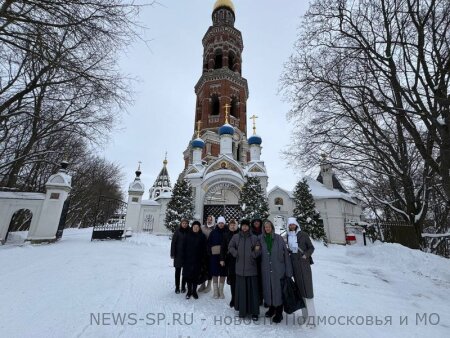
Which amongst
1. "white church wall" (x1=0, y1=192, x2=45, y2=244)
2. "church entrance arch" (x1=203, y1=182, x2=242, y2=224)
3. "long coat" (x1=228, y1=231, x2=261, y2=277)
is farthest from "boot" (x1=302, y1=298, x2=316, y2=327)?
"church entrance arch" (x1=203, y1=182, x2=242, y2=224)

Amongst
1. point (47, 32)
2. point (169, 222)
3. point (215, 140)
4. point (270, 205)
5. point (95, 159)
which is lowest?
point (169, 222)

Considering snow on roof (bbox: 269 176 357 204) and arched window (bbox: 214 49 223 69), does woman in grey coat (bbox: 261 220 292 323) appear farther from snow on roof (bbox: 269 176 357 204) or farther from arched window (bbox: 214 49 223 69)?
arched window (bbox: 214 49 223 69)

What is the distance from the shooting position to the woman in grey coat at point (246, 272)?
12.9ft

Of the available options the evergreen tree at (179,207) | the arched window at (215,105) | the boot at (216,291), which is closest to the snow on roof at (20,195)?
the evergreen tree at (179,207)

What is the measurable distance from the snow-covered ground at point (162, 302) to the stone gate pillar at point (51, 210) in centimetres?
259

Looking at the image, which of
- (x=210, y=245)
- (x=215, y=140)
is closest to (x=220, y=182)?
(x=215, y=140)

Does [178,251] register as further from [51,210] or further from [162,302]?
[51,210]

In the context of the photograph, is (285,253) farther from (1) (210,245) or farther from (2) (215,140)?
(2) (215,140)

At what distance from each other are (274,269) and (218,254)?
1441mm

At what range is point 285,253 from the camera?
4.03 metres

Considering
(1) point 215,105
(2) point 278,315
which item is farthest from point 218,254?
(1) point 215,105

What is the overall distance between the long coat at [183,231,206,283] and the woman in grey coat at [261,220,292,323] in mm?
1625

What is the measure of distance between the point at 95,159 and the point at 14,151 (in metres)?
10.9

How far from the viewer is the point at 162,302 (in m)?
4.51
